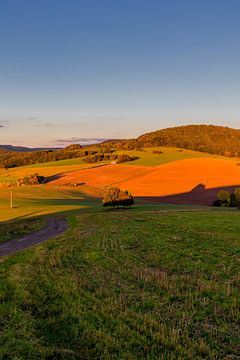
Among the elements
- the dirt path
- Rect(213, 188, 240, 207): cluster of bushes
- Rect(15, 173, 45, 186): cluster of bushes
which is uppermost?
Rect(15, 173, 45, 186): cluster of bushes

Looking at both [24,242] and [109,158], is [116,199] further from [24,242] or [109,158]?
[109,158]

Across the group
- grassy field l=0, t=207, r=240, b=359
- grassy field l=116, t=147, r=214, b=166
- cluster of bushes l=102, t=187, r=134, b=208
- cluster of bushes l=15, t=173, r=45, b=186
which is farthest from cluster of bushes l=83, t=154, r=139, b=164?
grassy field l=0, t=207, r=240, b=359

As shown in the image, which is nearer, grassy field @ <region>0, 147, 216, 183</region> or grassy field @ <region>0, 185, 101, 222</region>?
grassy field @ <region>0, 185, 101, 222</region>

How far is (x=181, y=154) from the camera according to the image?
151 meters

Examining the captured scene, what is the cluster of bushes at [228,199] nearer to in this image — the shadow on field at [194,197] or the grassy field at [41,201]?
the shadow on field at [194,197]

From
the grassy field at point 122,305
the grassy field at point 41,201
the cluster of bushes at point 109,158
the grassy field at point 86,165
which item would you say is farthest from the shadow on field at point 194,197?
the grassy field at point 122,305

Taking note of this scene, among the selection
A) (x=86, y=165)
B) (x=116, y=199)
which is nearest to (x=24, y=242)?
(x=116, y=199)

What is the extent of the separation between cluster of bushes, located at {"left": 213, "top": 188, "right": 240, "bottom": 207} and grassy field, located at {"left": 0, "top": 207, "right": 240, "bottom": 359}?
63907mm

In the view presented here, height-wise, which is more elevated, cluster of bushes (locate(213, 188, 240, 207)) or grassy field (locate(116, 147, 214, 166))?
grassy field (locate(116, 147, 214, 166))

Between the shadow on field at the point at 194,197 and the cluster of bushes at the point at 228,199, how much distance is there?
2.17 meters

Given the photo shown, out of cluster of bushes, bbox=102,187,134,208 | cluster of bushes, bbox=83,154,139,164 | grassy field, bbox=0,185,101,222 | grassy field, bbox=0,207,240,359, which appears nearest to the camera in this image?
grassy field, bbox=0,207,240,359

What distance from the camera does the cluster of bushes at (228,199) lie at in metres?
82.2

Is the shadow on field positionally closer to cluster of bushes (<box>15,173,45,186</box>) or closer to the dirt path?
cluster of bushes (<box>15,173,45,186</box>)

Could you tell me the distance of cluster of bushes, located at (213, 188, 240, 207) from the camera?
82250mm
